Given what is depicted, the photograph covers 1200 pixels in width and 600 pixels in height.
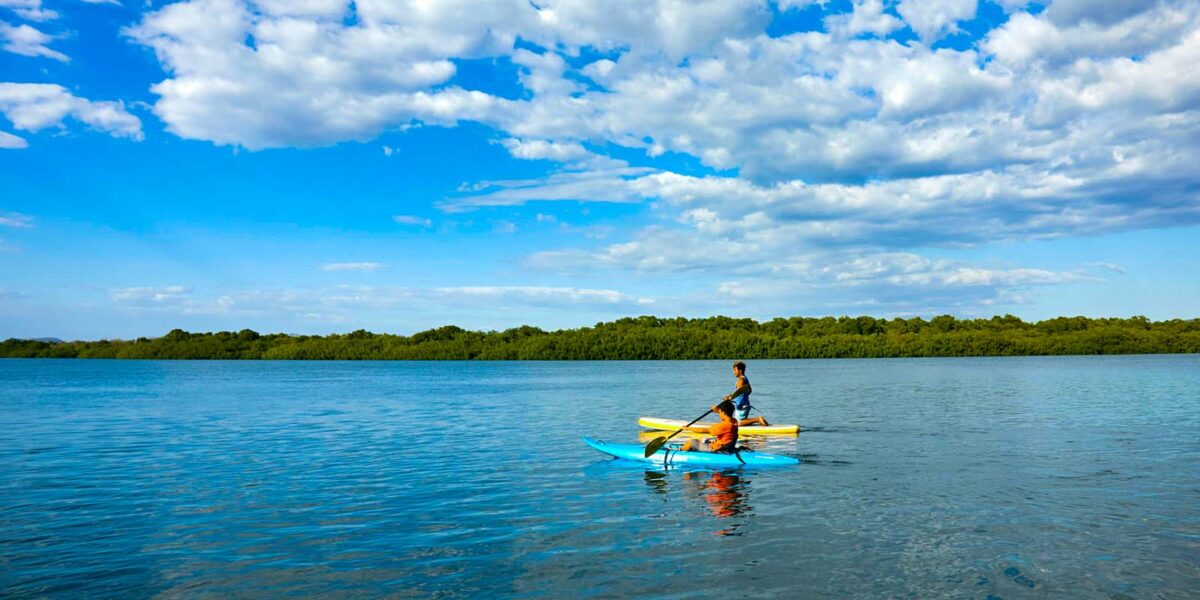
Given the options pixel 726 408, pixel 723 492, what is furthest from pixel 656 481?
pixel 726 408

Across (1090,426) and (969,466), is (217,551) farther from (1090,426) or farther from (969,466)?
(1090,426)

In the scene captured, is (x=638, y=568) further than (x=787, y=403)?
No

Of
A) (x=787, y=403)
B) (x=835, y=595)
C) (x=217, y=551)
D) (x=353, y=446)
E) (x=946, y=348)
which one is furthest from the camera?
(x=946, y=348)

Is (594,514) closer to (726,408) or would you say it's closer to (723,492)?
(723,492)

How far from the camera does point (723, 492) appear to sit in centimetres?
1905

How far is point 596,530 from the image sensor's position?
590 inches

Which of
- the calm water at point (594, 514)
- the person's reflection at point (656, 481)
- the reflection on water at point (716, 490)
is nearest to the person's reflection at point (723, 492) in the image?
the reflection on water at point (716, 490)

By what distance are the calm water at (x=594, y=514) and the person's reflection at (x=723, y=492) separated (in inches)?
4.0

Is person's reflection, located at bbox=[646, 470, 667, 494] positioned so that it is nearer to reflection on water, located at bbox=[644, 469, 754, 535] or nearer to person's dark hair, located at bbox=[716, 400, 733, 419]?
reflection on water, located at bbox=[644, 469, 754, 535]

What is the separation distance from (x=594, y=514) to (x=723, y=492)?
4030 mm

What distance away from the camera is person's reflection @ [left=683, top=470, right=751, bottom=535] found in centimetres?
1656

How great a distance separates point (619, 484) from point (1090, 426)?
22.8 meters

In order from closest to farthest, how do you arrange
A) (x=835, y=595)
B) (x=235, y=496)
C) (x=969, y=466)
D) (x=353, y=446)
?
(x=835, y=595)
(x=235, y=496)
(x=969, y=466)
(x=353, y=446)

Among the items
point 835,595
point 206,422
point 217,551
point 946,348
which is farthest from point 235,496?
point 946,348
